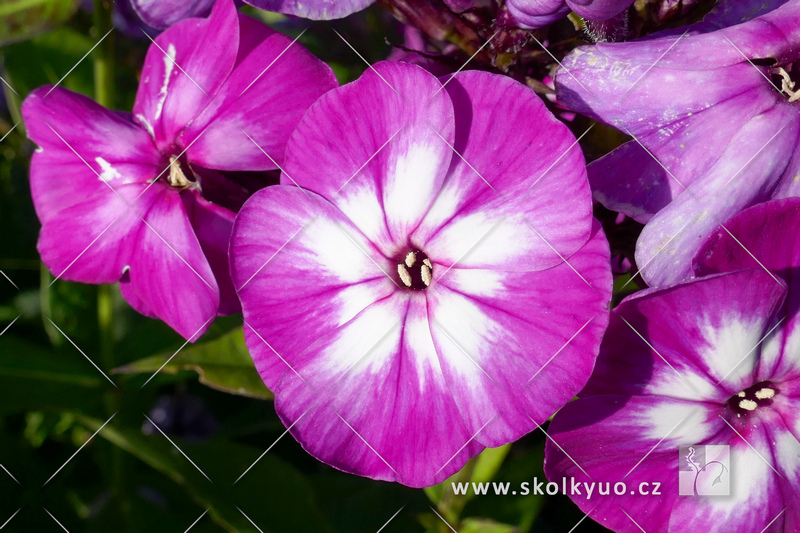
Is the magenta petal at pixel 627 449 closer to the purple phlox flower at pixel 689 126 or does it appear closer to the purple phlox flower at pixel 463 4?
the purple phlox flower at pixel 689 126

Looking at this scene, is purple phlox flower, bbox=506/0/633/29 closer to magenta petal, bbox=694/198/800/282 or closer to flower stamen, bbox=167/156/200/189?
magenta petal, bbox=694/198/800/282

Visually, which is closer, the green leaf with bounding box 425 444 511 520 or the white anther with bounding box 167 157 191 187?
the white anther with bounding box 167 157 191 187

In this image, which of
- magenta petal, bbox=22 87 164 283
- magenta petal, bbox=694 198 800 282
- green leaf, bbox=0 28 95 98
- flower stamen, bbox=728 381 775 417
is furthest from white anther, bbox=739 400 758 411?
green leaf, bbox=0 28 95 98

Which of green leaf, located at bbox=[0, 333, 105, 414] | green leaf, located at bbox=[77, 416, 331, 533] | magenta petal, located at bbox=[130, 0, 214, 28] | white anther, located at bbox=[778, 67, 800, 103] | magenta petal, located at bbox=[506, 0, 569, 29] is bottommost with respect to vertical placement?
green leaf, located at bbox=[0, 333, 105, 414]

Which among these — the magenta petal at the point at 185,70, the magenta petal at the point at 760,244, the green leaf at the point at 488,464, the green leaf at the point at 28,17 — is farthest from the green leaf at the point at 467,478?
the green leaf at the point at 28,17

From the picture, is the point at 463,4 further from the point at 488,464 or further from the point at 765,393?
the point at 488,464

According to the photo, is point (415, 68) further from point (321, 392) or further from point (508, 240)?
point (321, 392)

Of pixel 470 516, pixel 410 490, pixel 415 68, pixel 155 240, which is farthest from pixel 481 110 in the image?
pixel 410 490

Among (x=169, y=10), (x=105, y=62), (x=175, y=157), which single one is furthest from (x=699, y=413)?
(x=105, y=62)
